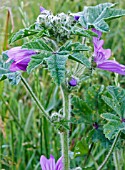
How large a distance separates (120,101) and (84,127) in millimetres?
700

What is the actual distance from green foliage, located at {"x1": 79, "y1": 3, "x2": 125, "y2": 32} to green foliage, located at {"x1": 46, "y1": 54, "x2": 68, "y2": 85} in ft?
0.64

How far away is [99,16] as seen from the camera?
1.17 m

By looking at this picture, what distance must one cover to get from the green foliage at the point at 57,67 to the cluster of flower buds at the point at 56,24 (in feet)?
0.39

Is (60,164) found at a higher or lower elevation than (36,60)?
lower

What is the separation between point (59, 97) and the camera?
214cm

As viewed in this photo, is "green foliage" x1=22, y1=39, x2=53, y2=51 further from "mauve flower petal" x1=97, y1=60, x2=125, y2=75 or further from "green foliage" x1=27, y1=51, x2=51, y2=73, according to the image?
"mauve flower petal" x1=97, y1=60, x2=125, y2=75

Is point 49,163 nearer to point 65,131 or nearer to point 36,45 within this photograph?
point 65,131

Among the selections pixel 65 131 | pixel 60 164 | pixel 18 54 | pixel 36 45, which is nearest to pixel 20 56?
pixel 18 54

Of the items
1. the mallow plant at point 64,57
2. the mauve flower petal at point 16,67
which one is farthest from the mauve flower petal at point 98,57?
the mauve flower petal at point 16,67

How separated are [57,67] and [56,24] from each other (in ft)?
0.54

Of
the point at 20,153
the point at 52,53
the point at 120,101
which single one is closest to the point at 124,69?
the point at 120,101

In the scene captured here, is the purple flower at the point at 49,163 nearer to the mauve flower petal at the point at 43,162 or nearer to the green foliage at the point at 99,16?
the mauve flower petal at the point at 43,162

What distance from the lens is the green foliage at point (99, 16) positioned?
1101 mm

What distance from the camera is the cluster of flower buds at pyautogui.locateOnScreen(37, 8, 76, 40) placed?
104 cm
